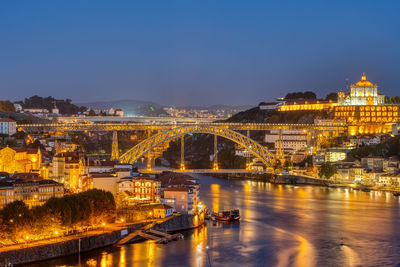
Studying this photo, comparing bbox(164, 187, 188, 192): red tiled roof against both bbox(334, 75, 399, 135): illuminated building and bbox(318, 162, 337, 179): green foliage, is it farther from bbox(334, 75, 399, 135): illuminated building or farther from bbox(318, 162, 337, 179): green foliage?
bbox(334, 75, 399, 135): illuminated building

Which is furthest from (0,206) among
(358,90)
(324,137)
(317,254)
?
(358,90)

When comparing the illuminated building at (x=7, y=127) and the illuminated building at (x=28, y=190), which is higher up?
the illuminated building at (x=7, y=127)

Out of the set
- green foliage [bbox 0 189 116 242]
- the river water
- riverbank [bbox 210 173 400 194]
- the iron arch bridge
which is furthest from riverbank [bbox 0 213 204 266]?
riverbank [bbox 210 173 400 194]

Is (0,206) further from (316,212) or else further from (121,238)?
(316,212)

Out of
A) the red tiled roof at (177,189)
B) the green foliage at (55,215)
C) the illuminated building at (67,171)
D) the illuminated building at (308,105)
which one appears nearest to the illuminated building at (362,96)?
the illuminated building at (308,105)

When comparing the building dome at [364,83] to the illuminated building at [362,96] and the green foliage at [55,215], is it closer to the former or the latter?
the illuminated building at [362,96]
